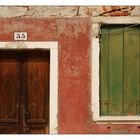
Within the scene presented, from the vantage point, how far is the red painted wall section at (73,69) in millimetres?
8164

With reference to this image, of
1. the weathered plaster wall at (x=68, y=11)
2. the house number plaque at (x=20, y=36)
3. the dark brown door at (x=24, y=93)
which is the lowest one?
the dark brown door at (x=24, y=93)

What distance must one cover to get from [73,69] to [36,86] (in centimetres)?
83

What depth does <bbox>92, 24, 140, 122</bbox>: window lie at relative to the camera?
27.2 ft

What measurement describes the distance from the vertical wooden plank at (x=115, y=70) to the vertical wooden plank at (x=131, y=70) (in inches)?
3.6

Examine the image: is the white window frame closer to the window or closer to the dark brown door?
the window

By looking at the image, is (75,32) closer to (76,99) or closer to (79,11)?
(79,11)

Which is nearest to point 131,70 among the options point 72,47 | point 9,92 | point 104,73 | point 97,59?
point 104,73

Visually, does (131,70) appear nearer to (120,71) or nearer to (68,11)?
(120,71)

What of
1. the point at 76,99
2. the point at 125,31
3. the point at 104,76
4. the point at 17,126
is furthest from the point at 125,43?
the point at 17,126

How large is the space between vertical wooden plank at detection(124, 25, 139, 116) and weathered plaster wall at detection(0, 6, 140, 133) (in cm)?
34

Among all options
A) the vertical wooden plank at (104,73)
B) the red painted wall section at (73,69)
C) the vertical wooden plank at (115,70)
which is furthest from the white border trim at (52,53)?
the vertical wooden plank at (115,70)

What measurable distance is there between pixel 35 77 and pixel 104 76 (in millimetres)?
1299

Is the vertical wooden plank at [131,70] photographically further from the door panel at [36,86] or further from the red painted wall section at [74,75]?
the door panel at [36,86]

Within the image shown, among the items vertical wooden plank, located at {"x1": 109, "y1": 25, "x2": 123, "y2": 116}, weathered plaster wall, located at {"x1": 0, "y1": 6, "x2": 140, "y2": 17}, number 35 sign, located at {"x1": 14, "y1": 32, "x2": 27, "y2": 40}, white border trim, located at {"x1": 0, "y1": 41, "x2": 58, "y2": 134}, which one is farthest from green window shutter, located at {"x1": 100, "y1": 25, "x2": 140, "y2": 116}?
number 35 sign, located at {"x1": 14, "y1": 32, "x2": 27, "y2": 40}
